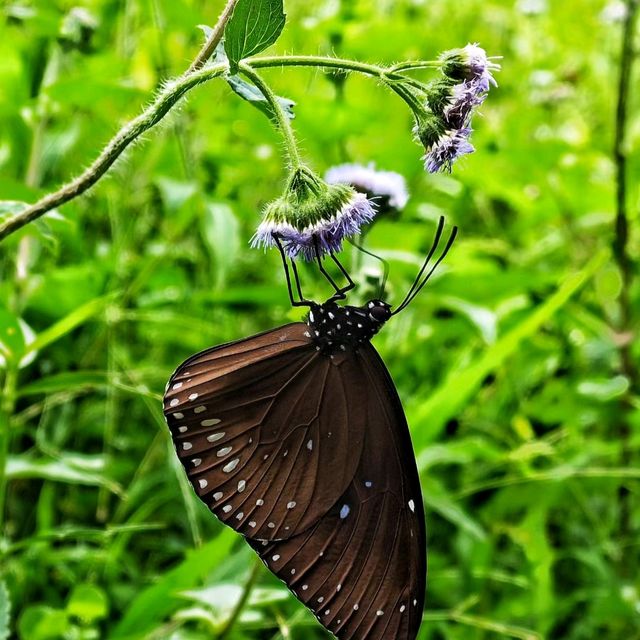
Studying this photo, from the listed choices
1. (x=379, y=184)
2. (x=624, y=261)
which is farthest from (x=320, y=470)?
(x=624, y=261)

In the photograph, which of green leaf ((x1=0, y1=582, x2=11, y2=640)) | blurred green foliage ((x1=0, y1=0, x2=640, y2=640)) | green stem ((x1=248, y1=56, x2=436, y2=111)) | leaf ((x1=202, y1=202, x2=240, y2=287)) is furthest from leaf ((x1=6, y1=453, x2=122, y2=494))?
green stem ((x1=248, y1=56, x2=436, y2=111))

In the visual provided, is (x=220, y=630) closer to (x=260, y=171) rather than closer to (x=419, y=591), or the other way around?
(x=419, y=591)

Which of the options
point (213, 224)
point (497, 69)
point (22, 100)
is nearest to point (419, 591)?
point (497, 69)

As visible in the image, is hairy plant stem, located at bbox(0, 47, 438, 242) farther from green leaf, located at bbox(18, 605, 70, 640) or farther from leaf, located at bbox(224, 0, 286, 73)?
green leaf, located at bbox(18, 605, 70, 640)

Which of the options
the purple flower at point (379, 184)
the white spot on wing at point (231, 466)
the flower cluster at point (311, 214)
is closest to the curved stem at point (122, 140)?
the flower cluster at point (311, 214)

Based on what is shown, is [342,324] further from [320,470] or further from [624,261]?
[624,261]

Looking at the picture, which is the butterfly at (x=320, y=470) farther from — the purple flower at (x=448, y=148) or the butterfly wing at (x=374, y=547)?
the purple flower at (x=448, y=148)
